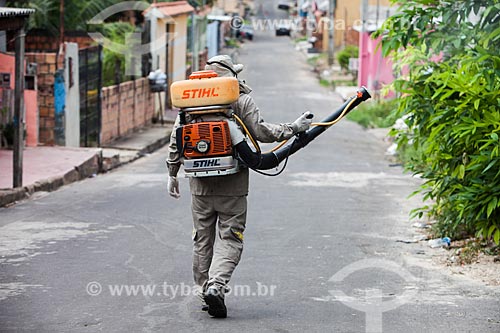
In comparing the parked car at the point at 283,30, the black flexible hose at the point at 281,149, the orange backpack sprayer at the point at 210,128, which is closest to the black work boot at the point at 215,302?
the orange backpack sprayer at the point at 210,128

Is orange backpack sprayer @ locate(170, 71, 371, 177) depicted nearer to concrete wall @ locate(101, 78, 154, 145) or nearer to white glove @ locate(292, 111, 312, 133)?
white glove @ locate(292, 111, 312, 133)

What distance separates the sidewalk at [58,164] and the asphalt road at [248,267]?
36 centimetres

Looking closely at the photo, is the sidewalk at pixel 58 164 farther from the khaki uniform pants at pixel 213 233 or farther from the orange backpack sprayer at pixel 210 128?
the orange backpack sprayer at pixel 210 128

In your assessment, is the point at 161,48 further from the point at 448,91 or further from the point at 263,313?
the point at 263,313

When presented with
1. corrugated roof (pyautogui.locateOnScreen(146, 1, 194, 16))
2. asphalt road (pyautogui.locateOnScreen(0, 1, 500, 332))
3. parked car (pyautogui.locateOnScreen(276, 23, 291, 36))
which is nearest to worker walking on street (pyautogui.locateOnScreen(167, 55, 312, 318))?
asphalt road (pyautogui.locateOnScreen(0, 1, 500, 332))

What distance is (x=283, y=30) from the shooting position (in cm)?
8281

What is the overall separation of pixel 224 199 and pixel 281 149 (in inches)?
24.7

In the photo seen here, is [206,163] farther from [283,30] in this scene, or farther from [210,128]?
[283,30]

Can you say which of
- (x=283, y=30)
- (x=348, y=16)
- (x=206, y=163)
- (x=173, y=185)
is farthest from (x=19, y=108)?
(x=283, y=30)

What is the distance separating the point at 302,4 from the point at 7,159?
70575 mm

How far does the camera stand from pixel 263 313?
6.94 meters

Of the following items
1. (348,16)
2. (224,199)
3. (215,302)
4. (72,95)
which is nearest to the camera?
(215,302)

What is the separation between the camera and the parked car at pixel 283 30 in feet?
260

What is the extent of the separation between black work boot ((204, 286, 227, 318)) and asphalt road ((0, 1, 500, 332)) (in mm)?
112
